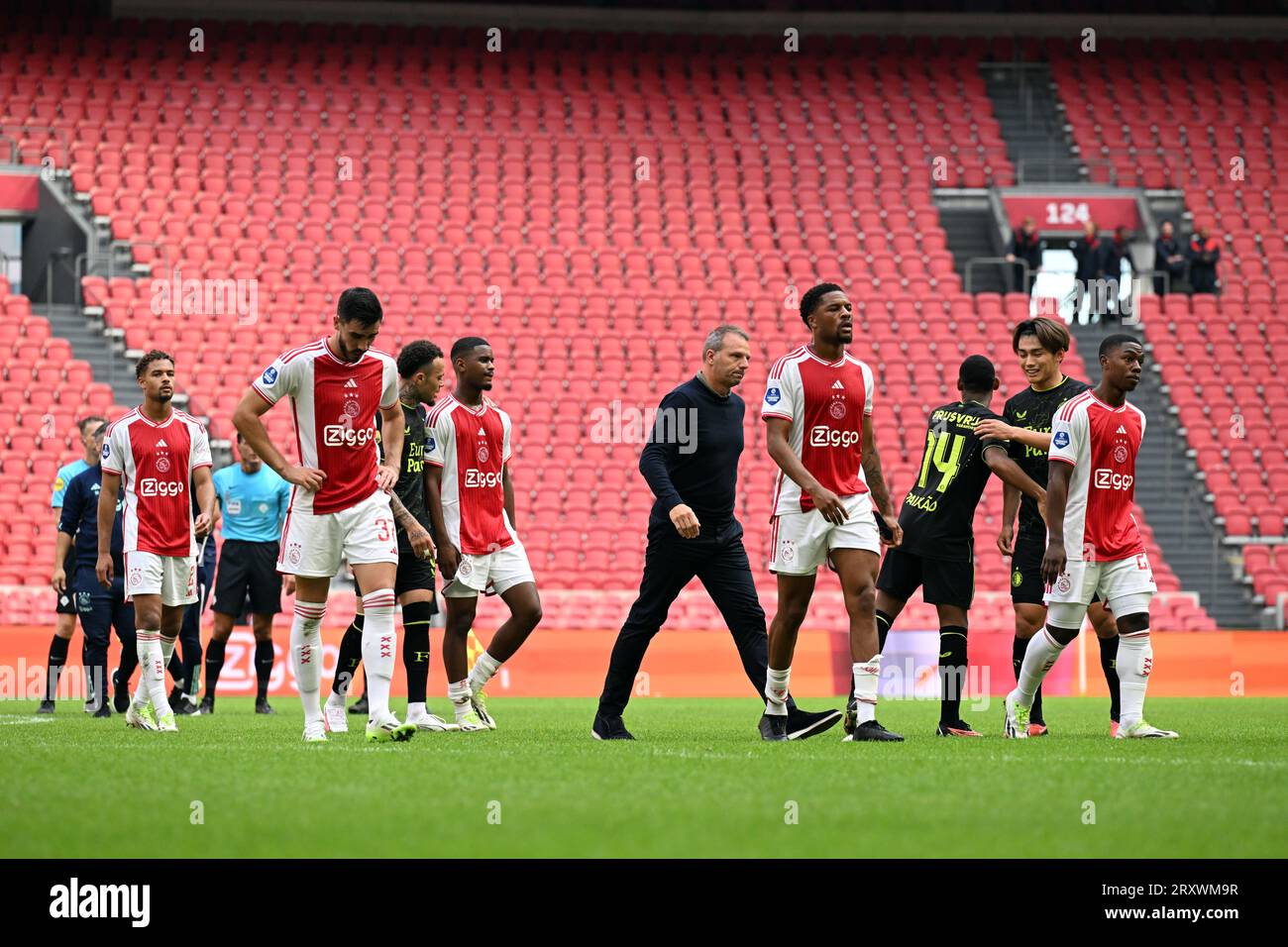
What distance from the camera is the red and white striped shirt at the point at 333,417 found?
8.16 meters

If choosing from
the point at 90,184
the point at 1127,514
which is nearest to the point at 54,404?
the point at 90,184

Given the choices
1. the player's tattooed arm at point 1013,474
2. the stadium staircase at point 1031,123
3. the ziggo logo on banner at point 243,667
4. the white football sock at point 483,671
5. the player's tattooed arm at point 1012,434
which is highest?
the stadium staircase at point 1031,123

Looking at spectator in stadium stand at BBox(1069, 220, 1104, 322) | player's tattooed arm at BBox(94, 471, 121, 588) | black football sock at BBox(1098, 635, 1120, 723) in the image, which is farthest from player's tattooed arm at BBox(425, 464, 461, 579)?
spectator in stadium stand at BBox(1069, 220, 1104, 322)

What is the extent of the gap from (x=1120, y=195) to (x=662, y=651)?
15.8 meters

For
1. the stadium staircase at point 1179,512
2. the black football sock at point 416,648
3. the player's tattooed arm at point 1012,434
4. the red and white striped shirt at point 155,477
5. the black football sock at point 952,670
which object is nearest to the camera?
the player's tattooed arm at point 1012,434

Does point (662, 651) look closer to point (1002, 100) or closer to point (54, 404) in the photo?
point (54, 404)

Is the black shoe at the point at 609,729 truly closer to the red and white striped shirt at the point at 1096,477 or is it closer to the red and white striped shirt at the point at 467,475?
the red and white striped shirt at the point at 467,475

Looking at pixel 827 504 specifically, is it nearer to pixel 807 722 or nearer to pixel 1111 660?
pixel 807 722

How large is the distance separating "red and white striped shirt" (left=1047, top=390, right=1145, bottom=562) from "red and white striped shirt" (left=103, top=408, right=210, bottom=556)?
17.0 feet

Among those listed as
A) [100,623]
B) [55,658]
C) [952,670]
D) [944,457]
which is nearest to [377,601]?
[952,670]

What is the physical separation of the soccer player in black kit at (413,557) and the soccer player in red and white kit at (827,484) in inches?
84.9

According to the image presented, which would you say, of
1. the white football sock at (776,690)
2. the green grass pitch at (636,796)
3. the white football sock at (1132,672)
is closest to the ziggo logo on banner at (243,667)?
the green grass pitch at (636,796)

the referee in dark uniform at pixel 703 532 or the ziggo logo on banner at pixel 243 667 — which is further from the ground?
the referee in dark uniform at pixel 703 532

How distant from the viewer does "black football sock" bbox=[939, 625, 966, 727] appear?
9.30 m
